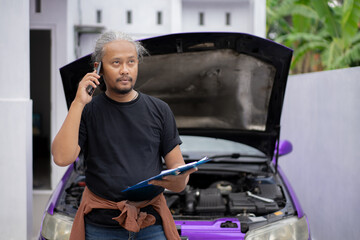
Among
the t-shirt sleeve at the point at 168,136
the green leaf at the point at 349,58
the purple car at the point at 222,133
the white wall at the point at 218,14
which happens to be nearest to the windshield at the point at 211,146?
the purple car at the point at 222,133

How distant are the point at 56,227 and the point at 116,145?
1181mm

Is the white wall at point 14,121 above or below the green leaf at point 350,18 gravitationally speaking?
below

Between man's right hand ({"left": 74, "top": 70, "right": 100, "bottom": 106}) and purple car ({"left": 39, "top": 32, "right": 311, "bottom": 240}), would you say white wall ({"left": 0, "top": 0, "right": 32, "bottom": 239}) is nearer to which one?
purple car ({"left": 39, "top": 32, "right": 311, "bottom": 240})

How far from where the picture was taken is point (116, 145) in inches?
82.4

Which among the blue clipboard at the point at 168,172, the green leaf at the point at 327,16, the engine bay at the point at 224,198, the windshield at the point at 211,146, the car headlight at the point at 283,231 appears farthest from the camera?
the green leaf at the point at 327,16

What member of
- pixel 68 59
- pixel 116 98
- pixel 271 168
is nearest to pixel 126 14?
pixel 68 59

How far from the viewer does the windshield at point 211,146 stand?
4066 millimetres

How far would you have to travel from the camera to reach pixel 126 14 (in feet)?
35.6

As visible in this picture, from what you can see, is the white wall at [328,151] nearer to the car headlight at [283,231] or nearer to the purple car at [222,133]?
the purple car at [222,133]

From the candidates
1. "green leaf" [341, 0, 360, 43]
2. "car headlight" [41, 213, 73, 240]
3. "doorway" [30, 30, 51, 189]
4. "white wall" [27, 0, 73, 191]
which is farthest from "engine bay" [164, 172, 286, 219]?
"doorway" [30, 30, 51, 189]

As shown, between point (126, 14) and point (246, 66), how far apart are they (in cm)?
781

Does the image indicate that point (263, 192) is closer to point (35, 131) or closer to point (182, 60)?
point (182, 60)

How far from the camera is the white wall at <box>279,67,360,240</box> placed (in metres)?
4.20

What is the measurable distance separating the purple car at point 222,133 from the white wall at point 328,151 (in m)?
0.79
